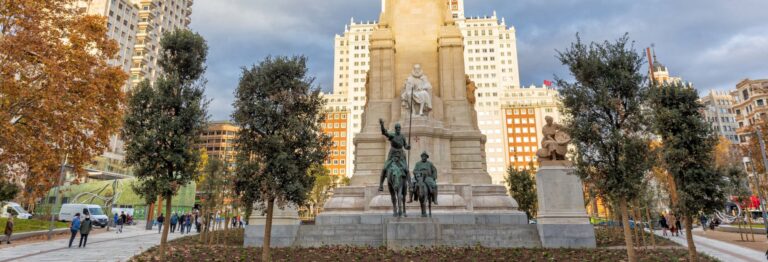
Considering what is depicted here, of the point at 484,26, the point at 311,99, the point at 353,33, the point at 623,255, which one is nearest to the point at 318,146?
the point at 311,99

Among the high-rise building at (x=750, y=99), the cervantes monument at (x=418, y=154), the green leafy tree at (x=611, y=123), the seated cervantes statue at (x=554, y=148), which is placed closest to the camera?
the green leafy tree at (x=611, y=123)

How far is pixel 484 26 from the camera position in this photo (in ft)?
457

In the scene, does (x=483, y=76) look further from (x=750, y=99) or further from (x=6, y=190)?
(x=6, y=190)

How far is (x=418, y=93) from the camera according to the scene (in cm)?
2288

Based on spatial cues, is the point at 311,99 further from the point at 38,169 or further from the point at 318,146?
the point at 38,169

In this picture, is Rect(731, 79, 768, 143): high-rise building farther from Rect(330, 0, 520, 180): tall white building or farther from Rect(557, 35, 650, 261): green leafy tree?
Rect(557, 35, 650, 261): green leafy tree

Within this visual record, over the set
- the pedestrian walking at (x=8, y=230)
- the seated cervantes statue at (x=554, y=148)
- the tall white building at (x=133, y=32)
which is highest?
the tall white building at (x=133, y=32)

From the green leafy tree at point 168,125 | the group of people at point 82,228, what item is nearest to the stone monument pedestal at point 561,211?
the green leafy tree at point 168,125

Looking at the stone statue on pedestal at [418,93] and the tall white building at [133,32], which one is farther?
the tall white building at [133,32]

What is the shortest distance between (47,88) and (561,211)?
2186 cm

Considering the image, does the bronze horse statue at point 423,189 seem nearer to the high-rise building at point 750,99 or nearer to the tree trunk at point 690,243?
the tree trunk at point 690,243

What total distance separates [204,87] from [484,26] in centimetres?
13468

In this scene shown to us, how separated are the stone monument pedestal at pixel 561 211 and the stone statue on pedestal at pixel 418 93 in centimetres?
712

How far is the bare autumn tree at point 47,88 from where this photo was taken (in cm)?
1697
